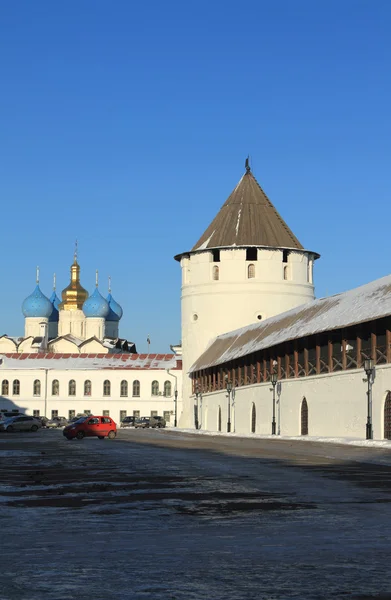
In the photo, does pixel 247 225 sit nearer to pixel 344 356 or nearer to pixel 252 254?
pixel 252 254

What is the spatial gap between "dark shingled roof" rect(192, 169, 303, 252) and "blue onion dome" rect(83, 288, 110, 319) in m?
48.8

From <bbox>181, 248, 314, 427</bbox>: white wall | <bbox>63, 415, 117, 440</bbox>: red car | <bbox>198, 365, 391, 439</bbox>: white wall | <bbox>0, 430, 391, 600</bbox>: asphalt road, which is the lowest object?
<bbox>0, 430, 391, 600</bbox>: asphalt road

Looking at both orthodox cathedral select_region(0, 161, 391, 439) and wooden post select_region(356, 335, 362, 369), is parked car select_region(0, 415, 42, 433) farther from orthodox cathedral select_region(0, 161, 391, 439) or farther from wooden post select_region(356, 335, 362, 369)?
wooden post select_region(356, 335, 362, 369)

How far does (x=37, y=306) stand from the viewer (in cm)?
14088

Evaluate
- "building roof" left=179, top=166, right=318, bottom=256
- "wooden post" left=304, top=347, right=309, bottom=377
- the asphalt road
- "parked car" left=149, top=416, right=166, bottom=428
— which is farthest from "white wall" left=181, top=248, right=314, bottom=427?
the asphalt road

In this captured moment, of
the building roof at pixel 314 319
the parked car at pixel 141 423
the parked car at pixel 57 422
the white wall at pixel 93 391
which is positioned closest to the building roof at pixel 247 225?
the building roof at pixel 314 319

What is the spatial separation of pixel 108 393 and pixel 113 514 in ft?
→ 327

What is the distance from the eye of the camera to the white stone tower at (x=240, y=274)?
288 feet

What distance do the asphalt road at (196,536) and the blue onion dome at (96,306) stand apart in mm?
118547

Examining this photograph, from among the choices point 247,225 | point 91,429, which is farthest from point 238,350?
point 247,225

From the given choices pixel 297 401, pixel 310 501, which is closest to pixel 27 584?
Answer: pixel 310 501

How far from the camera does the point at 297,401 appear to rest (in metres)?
54.0

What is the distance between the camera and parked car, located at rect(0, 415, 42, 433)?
75312mm

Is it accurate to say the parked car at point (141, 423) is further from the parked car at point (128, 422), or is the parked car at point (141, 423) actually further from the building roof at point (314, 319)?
the building roof at point (314, 319)
